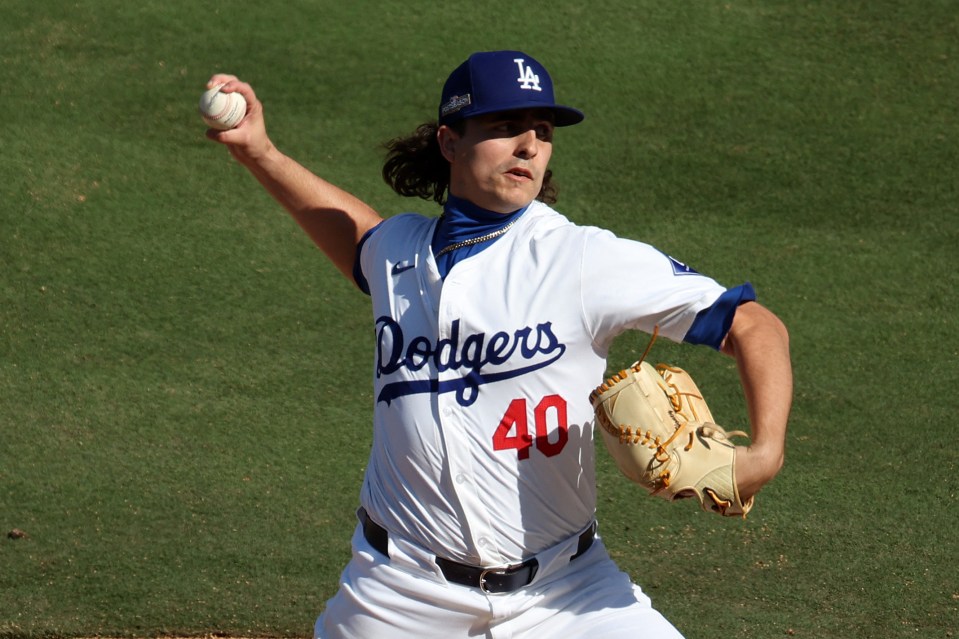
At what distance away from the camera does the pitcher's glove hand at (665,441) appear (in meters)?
2.63

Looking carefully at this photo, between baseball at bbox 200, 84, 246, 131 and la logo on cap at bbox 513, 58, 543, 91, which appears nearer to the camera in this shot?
la logo on cap at bbox 513, 58, 543, 91

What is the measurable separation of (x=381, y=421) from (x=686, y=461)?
0.78 meters

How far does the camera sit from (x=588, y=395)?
116 inches

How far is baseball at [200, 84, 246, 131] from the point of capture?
130 inches

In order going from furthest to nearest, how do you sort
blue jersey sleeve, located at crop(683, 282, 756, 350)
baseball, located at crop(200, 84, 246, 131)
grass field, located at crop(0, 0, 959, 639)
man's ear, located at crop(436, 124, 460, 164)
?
grass field, located at crop(0, 0, 959, 639) → baseball, located at crop(200, 84, 246, 131) → man's ear, located at crop(436, 124, 460, 164) → blue jersey sleeve, located at crop(683, 282, 756, 350)

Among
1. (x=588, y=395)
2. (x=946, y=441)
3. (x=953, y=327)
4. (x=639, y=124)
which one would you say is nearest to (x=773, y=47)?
(x=639, y=124)

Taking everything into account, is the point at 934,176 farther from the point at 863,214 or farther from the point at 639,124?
the point at 639,124

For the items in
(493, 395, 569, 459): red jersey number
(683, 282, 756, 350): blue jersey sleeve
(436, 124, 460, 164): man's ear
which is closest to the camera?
(683, 282, 756, 350): blue jersey sleeve

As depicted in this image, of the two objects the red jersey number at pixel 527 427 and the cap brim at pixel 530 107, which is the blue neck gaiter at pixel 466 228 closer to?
the cap brim at pixel 530 107

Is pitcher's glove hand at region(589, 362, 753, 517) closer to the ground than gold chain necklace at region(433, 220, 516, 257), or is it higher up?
closer to the ground

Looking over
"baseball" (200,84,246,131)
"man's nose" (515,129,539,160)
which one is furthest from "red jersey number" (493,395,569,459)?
"baseball" (200,84,246,131)

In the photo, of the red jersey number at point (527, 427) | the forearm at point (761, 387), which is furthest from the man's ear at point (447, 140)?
the forearm at point (761, 387)

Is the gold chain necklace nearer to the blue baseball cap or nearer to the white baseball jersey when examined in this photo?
the white baseball jersey

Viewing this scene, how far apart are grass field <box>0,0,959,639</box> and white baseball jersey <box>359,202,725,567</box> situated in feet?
6.07
